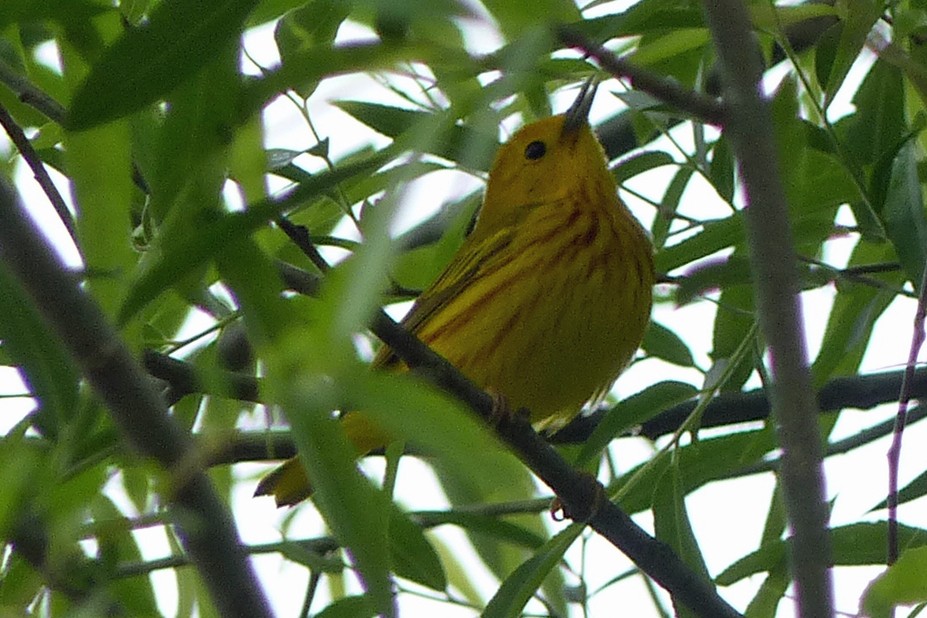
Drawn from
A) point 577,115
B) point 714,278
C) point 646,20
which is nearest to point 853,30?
point 646,20

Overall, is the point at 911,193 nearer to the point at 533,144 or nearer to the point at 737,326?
the point at 737,326

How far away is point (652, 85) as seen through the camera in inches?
41.6

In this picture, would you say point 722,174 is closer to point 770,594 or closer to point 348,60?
point 770,594

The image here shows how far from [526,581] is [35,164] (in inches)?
30.3

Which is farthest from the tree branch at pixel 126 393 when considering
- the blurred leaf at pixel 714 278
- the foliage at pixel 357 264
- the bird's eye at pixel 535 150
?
the bird's eye at pixel 535 150

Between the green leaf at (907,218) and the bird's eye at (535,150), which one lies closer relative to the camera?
the green leaf at (907,218)

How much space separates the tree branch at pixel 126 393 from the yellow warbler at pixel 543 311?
1.73m

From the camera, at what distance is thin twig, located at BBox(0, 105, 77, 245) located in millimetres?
1513

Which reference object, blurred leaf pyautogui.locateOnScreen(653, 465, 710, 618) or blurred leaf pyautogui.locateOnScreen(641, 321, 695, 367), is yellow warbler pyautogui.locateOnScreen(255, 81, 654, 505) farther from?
blurred leaf pyautogui.locateOnScreen(653, 465, 710, 618)

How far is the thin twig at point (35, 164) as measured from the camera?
1.51 m

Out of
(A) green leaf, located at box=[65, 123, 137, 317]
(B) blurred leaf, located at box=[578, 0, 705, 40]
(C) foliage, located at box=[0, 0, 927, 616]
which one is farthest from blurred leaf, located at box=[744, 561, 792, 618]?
(A) green leaf, located at box=[65, 123, 137, 317]

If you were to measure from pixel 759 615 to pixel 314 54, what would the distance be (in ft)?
4.23

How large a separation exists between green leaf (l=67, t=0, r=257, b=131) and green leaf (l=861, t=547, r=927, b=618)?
723mm

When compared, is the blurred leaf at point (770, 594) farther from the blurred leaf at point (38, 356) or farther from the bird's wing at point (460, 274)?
the blurred leaf at point (38, 356)
